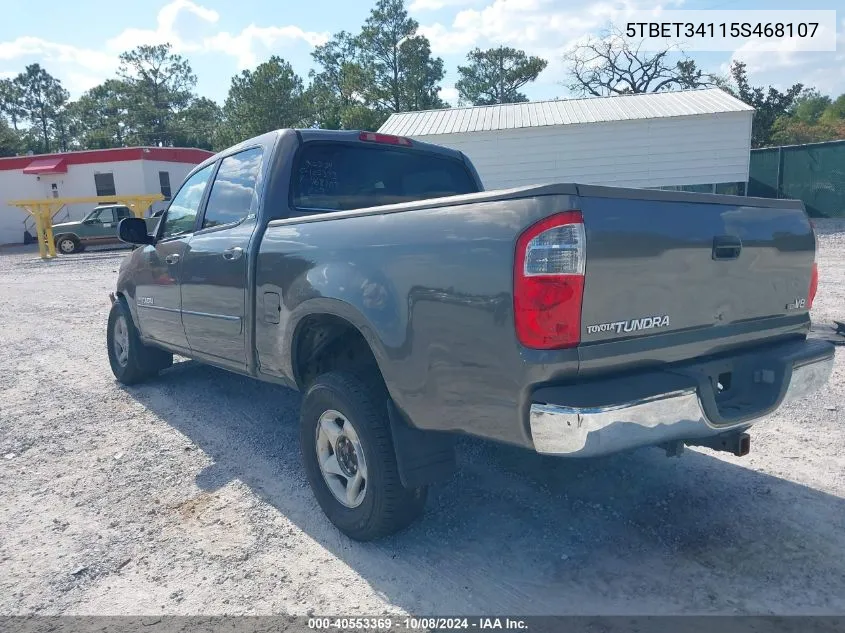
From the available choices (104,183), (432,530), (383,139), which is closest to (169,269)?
(383,139)

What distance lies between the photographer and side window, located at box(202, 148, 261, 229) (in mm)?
4293

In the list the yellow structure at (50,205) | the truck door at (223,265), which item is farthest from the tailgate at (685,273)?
the yellow structure at (50,205)

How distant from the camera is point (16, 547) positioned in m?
3.50

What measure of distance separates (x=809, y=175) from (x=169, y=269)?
65.0 feet

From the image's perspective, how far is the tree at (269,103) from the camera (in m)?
45.4

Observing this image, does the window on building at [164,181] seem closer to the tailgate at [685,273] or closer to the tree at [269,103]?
the tree at [269,103]

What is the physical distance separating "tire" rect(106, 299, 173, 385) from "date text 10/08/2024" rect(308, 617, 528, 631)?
13.4ft

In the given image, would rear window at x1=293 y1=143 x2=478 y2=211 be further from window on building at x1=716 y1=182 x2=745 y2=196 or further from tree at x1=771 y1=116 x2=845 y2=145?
tree at x1=771 y1=116 x2=845 y2=145

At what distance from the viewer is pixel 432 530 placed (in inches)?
137

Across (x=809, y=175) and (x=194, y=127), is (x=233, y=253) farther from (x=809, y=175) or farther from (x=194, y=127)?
(x=194, y=127)

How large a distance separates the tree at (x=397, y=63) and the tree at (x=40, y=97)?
163 ft

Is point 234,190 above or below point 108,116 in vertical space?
below

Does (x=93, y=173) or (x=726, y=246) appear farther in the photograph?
(x=93, y=173)

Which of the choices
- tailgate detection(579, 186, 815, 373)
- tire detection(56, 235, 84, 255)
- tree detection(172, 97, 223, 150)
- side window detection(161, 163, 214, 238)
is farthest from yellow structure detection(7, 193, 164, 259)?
tree detection(172, 97, 223, 150)
